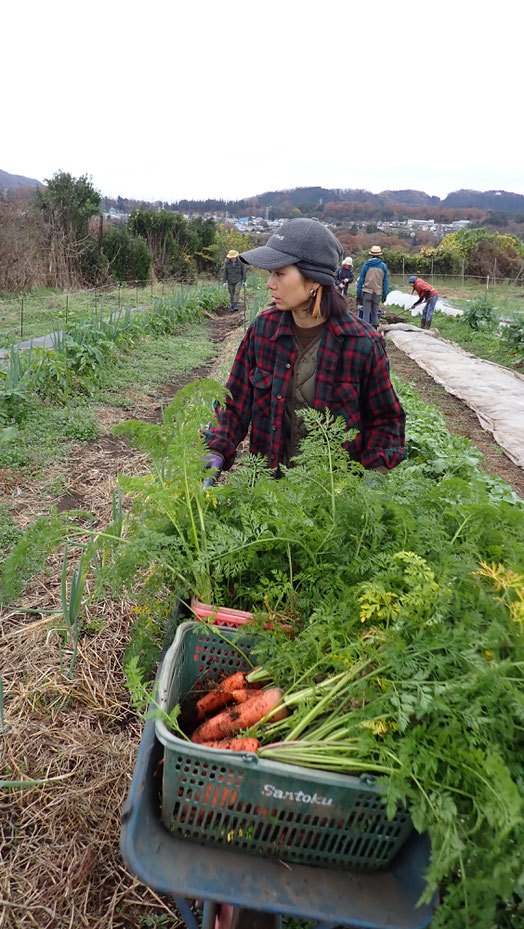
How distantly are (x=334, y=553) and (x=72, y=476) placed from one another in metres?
3.88

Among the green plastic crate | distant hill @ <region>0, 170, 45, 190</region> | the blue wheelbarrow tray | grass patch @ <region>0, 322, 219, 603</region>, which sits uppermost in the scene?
distant hill @ <region>0, 170, 45, 190</region>

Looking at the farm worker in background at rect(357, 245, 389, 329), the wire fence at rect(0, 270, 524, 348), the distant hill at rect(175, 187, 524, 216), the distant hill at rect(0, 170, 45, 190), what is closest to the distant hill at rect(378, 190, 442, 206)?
the distant hill at rect(175, 187, 524, 216)

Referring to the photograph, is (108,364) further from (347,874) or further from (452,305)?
(452,305)

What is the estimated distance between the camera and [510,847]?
88cm

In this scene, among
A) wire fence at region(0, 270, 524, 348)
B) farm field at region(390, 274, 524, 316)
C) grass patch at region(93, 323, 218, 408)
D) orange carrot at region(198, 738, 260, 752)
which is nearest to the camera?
orange carrot at region(198, 738, 260, 752)

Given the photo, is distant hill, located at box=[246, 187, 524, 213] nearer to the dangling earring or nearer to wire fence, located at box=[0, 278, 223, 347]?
wire fence, located at box=[0, 278, 223, 347]

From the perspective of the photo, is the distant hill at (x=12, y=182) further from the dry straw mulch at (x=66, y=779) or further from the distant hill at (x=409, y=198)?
the distant hill at (x=409, y=198)

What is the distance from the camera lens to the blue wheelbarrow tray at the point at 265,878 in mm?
998

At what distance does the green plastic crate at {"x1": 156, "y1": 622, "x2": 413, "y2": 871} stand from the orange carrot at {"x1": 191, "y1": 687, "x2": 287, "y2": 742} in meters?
0.07

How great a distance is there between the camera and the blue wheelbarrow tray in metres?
1.00

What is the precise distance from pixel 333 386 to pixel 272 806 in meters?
1.79

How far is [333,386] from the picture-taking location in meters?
2.52

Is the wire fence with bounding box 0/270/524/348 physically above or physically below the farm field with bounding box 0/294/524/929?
above

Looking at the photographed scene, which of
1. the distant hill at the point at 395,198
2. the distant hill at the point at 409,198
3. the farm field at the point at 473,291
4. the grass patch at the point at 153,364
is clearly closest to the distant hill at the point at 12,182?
the grass patch at the point at 153,364
